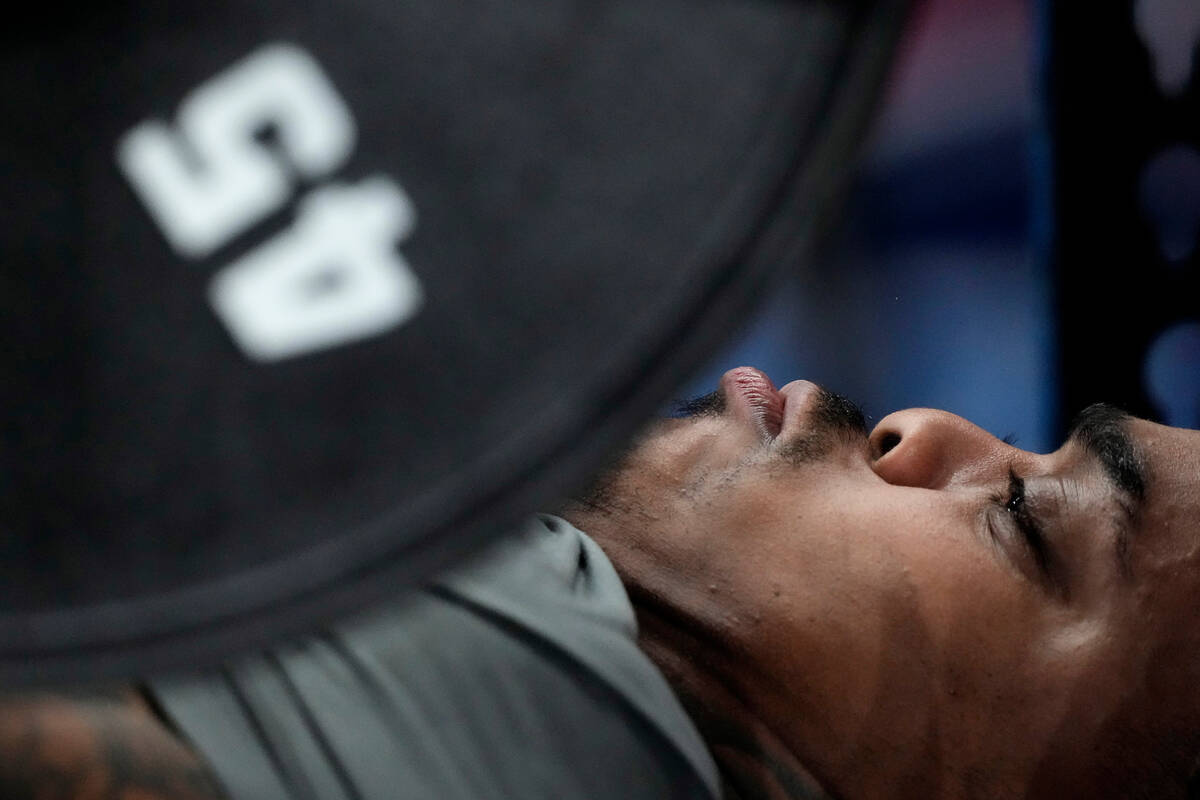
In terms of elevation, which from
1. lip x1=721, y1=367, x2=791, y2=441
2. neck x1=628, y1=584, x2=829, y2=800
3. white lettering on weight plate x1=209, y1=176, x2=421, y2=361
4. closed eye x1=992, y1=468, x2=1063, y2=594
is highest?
white lettering on weight plate x1=209, y1=176, x2=421, y2=361

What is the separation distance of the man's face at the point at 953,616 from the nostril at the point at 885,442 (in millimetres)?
74

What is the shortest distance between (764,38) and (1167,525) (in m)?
0.71

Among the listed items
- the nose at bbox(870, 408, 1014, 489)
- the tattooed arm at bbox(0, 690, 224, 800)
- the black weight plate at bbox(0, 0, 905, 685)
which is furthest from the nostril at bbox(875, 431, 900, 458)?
the black weight plate at bbox(0, 0, 905, 685)

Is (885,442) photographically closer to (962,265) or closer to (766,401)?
(766,401)

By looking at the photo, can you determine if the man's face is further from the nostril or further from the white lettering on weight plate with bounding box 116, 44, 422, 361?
the white lettering on weight plate with bounding box 116, 44, 422, 361

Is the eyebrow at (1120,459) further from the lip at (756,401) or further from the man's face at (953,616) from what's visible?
the lip at (756,401)

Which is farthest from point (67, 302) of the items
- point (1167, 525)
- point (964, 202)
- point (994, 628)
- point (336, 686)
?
point (964, 202)

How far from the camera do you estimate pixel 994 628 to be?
72 centimetres

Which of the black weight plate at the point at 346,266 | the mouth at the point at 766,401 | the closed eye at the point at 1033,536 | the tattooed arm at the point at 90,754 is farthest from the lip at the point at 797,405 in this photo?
the black weight plate at the point at 346,266

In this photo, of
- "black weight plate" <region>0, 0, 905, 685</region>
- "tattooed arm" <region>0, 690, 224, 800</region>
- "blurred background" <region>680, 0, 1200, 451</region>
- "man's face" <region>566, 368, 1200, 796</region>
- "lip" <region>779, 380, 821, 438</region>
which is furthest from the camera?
"blurred background" <region>680, 0, 1200, 451</region>

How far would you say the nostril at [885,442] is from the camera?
855 millimetres

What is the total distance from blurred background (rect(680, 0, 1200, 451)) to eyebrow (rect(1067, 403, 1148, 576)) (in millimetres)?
787

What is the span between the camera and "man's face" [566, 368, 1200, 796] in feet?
2.35

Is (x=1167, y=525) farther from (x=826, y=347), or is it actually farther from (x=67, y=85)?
(x=826, y=347)
